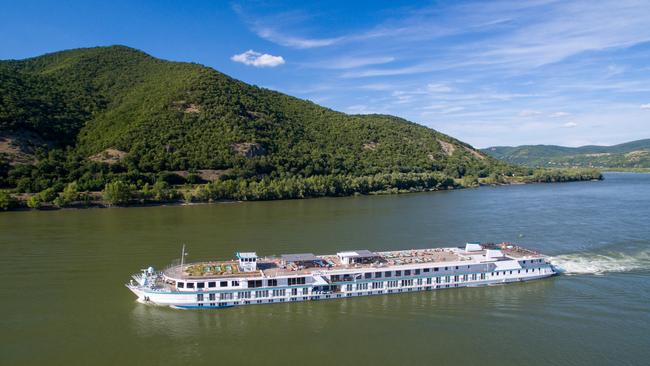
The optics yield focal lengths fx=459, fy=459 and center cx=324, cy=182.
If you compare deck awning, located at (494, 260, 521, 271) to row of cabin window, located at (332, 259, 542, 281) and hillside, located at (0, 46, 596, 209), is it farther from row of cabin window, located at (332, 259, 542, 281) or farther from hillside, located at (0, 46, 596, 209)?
hillside, located at (0, 46, 596, 209)

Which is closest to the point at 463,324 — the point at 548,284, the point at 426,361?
the point at 426,361

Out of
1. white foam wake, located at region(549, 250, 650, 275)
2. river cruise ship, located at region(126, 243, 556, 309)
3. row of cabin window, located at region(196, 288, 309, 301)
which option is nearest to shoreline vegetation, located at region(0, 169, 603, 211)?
river cruise ship, located at region(126, 243, 556, 309)

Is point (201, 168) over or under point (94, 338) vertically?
over

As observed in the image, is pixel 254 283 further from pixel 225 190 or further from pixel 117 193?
pixel 225 190

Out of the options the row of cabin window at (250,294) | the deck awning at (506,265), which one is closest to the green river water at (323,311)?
the row of cabin window at (250,294)

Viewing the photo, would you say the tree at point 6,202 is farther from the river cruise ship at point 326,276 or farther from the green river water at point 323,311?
the river cruise ship at point 326,276

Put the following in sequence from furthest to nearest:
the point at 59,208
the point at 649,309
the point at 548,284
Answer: the point at 59,208, the point at 548,284, the point at 649,309

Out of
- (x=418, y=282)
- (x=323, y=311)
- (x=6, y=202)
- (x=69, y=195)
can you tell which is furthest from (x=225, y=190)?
(x=323, y=311)

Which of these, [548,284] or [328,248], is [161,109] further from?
[548,284]
